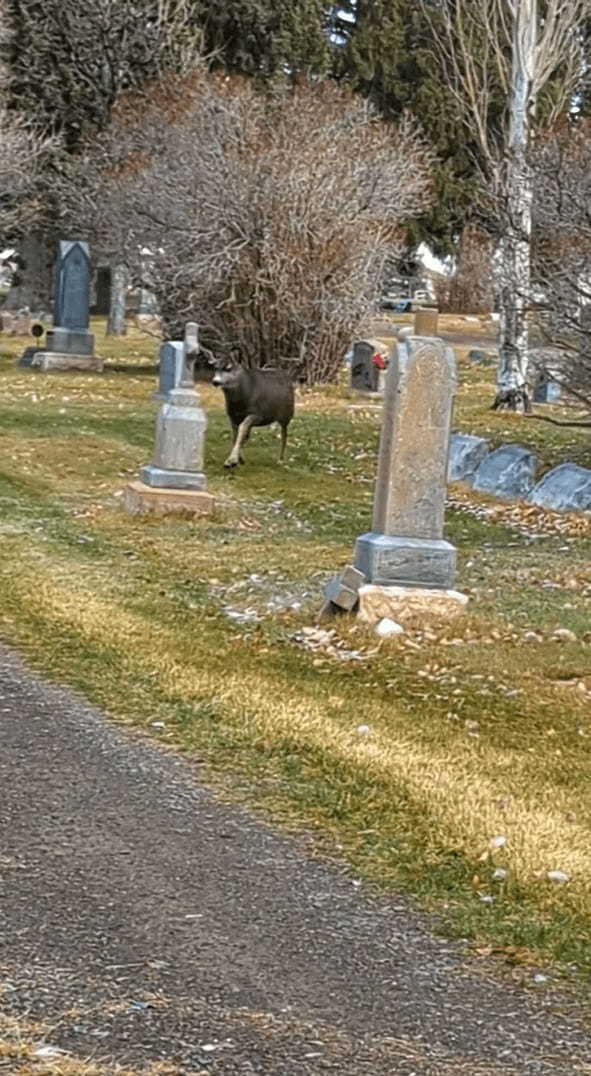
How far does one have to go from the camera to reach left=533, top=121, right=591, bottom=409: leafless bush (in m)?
16.5

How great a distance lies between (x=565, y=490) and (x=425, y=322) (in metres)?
5.67

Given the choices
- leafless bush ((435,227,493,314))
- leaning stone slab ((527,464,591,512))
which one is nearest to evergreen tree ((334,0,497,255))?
leafless bush ((435,227,493,314))

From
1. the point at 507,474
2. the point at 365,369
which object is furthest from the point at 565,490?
the point at 365,369

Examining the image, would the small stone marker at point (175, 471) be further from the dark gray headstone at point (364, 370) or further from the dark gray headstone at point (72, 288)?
the dark gray headstone at point (72, 288)

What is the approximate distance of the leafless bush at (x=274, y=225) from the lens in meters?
27.2

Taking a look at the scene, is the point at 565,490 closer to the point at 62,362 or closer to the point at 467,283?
the point at 62,362

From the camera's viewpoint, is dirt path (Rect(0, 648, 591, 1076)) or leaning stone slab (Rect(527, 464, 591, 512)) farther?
leaning stone slab (Rect(527, 464, 591, 512))

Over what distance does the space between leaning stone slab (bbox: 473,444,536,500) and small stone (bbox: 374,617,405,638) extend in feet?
21.6

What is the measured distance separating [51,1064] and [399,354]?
246 inches

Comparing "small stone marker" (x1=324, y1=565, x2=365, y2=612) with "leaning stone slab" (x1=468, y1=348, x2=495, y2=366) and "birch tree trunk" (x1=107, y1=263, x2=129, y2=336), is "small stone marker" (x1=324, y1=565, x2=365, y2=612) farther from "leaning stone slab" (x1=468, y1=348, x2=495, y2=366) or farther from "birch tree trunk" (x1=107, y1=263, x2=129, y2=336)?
"birch tree trunk" (x1=107, y1=263, x2=129, y2=336)

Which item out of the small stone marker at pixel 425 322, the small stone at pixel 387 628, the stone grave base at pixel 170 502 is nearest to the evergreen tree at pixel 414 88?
the stone grave base at pixel 170 502

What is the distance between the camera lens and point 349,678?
816 cm

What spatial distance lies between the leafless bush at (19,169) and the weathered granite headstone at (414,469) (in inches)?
1202

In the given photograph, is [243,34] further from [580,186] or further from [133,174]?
[580,186]
